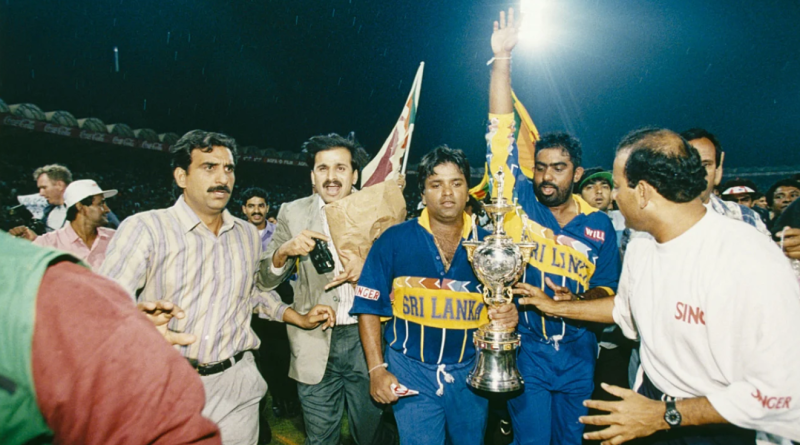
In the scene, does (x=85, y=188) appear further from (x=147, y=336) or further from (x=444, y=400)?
(x=147, y=336)

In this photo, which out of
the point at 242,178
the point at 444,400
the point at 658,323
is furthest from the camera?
the point at 242,178

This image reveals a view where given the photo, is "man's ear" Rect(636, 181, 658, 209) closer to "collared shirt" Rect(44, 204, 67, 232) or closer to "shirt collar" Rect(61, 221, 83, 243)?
"shirt collar" Rect(61, 221, 83, 243)

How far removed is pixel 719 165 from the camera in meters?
3.30

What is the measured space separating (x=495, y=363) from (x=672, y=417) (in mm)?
879

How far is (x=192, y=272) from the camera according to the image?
246 cm

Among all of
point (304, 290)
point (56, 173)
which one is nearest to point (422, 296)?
point (304, 290)

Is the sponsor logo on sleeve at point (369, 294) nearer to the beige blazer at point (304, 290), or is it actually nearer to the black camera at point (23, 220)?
the beige blazer at point (304, 290)

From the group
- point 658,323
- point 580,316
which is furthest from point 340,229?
point 658,323

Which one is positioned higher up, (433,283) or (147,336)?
(147,336)

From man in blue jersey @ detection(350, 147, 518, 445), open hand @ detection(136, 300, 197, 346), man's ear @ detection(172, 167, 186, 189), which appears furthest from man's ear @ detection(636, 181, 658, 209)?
man's ear @ detection(172, 167, 186, 189)

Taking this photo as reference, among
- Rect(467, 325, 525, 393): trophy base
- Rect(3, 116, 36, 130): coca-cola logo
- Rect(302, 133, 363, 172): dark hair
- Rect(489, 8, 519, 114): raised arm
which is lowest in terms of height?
Rect(467, 325, 525, 393): trophy base

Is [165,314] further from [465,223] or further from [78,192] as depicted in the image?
[78,192]

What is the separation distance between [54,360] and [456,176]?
2277 millimetres

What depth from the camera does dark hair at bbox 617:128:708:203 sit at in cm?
180
